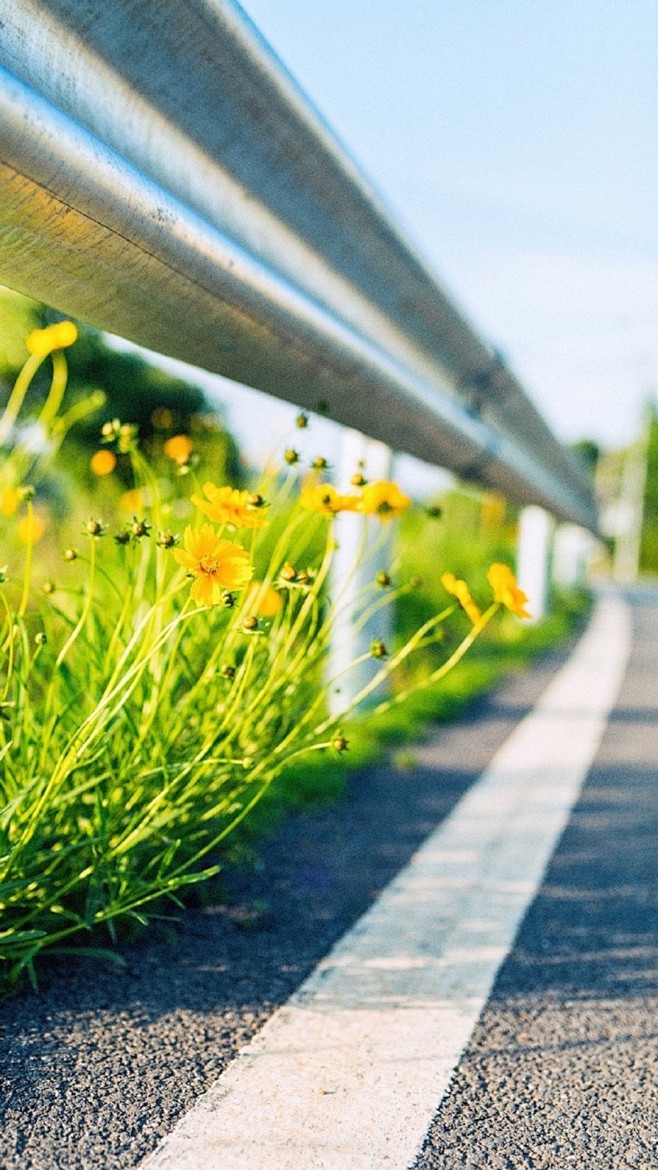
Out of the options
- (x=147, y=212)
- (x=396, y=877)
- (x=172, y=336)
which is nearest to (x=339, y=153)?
(x=172, y=336)

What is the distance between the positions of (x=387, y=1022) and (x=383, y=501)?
0.98 metres

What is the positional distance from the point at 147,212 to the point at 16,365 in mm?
6220

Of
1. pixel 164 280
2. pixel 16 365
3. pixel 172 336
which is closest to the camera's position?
pixel 164 280

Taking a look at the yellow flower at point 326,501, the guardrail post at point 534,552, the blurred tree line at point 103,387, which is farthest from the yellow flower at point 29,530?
the guardrail post at point 534,552

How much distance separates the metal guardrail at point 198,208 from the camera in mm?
1496

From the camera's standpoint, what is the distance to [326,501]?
2004mm

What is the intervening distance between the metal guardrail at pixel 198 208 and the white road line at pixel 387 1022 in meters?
1.15

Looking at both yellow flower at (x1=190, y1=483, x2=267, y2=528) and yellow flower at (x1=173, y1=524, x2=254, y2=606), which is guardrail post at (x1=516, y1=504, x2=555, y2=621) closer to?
yellow flower at (x1=190, y1=483, x2=267, y2=528)

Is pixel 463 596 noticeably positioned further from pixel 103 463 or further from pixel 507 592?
pixel 103 463

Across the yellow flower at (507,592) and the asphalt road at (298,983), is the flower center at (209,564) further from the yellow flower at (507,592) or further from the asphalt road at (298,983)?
the asphalt road at (298,983)

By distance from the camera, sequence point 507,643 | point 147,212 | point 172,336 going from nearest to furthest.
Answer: point 147,212 < point 172,336 < point 507,643

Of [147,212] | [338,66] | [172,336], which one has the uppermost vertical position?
[338,66]

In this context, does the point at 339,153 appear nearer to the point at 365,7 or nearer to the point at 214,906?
the point at 365,7

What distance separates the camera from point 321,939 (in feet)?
6.77
